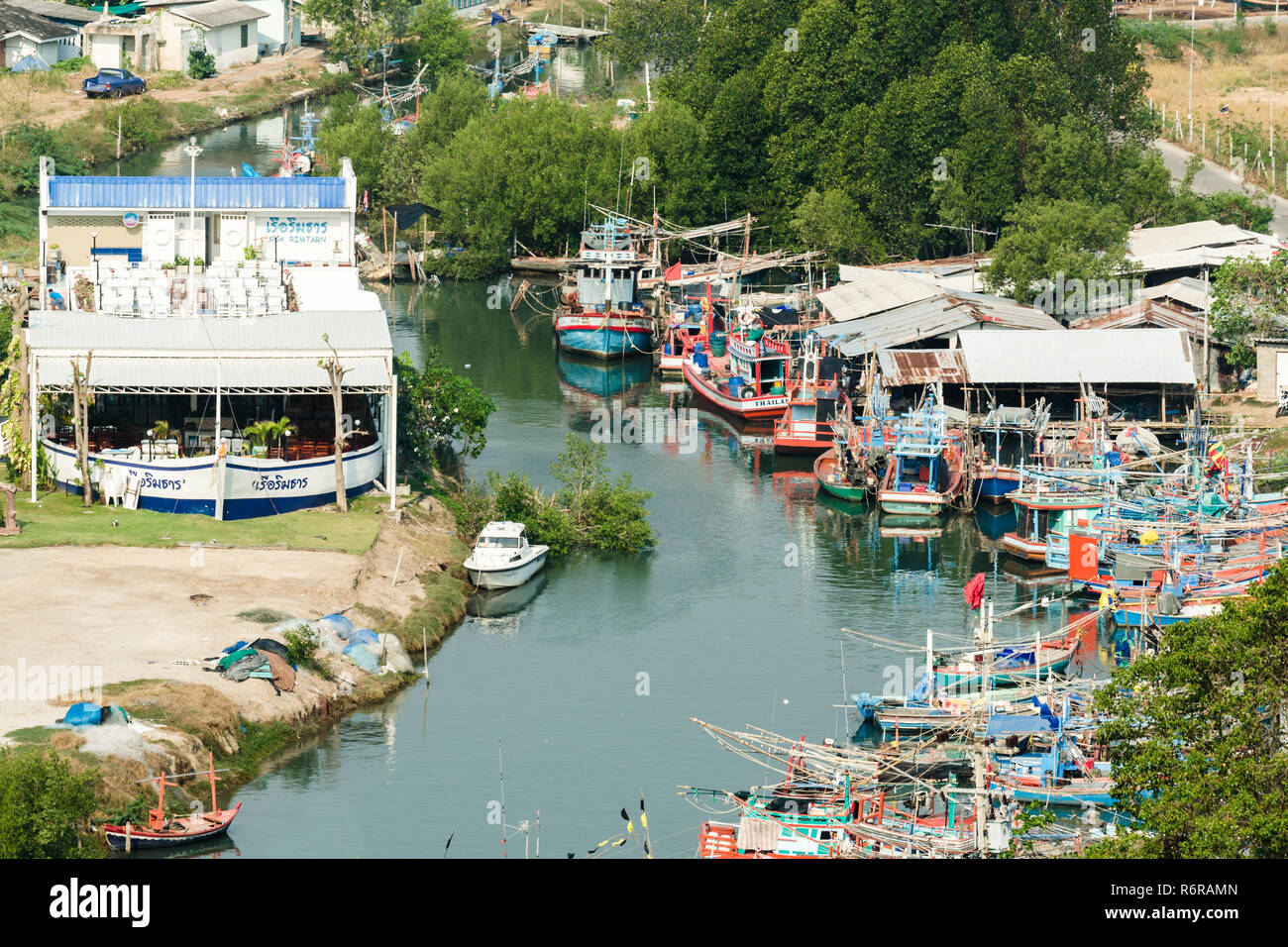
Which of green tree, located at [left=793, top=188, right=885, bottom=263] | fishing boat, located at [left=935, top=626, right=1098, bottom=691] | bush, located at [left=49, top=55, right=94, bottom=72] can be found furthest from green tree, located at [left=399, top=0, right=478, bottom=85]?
fishing boat, located at [left=935, top=626, right=1098, bottom=691]

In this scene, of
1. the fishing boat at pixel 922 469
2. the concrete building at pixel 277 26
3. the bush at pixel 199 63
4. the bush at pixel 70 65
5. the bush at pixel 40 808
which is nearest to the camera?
the bush at pixel 40 808

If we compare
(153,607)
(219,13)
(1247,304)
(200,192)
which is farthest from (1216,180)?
(153,607)

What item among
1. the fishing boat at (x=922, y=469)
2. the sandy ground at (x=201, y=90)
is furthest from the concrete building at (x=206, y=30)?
the fishing boat at (x=922, y=469)

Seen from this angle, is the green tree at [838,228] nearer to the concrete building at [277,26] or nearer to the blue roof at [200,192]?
the blue roof at [200,192]

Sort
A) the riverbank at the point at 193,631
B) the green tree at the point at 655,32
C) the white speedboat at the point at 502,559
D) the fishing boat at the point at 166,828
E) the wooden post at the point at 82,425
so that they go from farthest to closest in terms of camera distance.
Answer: the green tree at the point at 655,32 < the wooden post at the point at 82,425 < the white speedboat at the point at 502,559 < the riverbank at the point at 193,631 < the fishing boat at the point at 166,828

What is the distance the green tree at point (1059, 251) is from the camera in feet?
309

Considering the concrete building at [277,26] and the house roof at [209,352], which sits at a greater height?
the concrete building at [277,26]

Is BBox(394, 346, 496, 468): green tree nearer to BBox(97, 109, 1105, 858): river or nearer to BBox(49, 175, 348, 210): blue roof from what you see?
BBox(97, 109, 1105, 858): river

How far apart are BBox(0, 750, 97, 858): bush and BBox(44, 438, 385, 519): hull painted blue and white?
79.0ft

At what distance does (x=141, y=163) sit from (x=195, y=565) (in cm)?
7938

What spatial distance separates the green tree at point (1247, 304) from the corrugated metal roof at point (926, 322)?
7431mm

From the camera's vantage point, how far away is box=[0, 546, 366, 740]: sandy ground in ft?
156

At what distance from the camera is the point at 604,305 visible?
103 metres

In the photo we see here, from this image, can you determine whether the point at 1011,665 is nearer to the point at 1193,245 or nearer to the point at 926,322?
the point at 926,322
